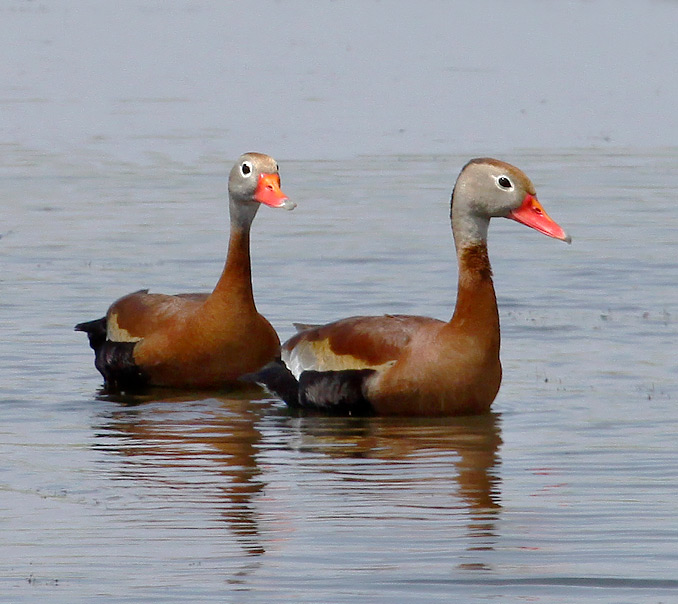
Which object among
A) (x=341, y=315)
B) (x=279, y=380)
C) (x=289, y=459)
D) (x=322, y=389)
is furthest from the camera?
(x=341, y=315)

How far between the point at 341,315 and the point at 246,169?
6.26 feet

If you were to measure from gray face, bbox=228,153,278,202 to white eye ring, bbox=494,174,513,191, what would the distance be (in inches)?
67.7

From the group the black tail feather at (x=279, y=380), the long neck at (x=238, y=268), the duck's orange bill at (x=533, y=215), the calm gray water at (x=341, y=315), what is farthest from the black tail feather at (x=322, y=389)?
the duck's orange bill at (x=533, y=215)

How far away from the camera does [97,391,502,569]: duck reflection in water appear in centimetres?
808

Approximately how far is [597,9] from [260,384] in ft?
125

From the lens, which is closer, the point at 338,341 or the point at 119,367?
the point at 338,341

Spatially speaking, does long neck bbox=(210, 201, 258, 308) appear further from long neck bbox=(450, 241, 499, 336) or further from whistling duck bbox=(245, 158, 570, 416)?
long neck bbox=(450, 241, 499, 336)

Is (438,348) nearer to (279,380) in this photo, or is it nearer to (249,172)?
(279,380)

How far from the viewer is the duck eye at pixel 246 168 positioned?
38.5 feet

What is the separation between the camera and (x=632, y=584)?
680 centimetres

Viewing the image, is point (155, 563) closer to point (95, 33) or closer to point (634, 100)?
point (634, 100)

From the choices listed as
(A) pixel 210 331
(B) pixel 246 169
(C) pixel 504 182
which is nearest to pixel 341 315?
(B) pixel 246 169

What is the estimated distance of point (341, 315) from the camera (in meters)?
13.3

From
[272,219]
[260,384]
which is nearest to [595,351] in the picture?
[260,384]
